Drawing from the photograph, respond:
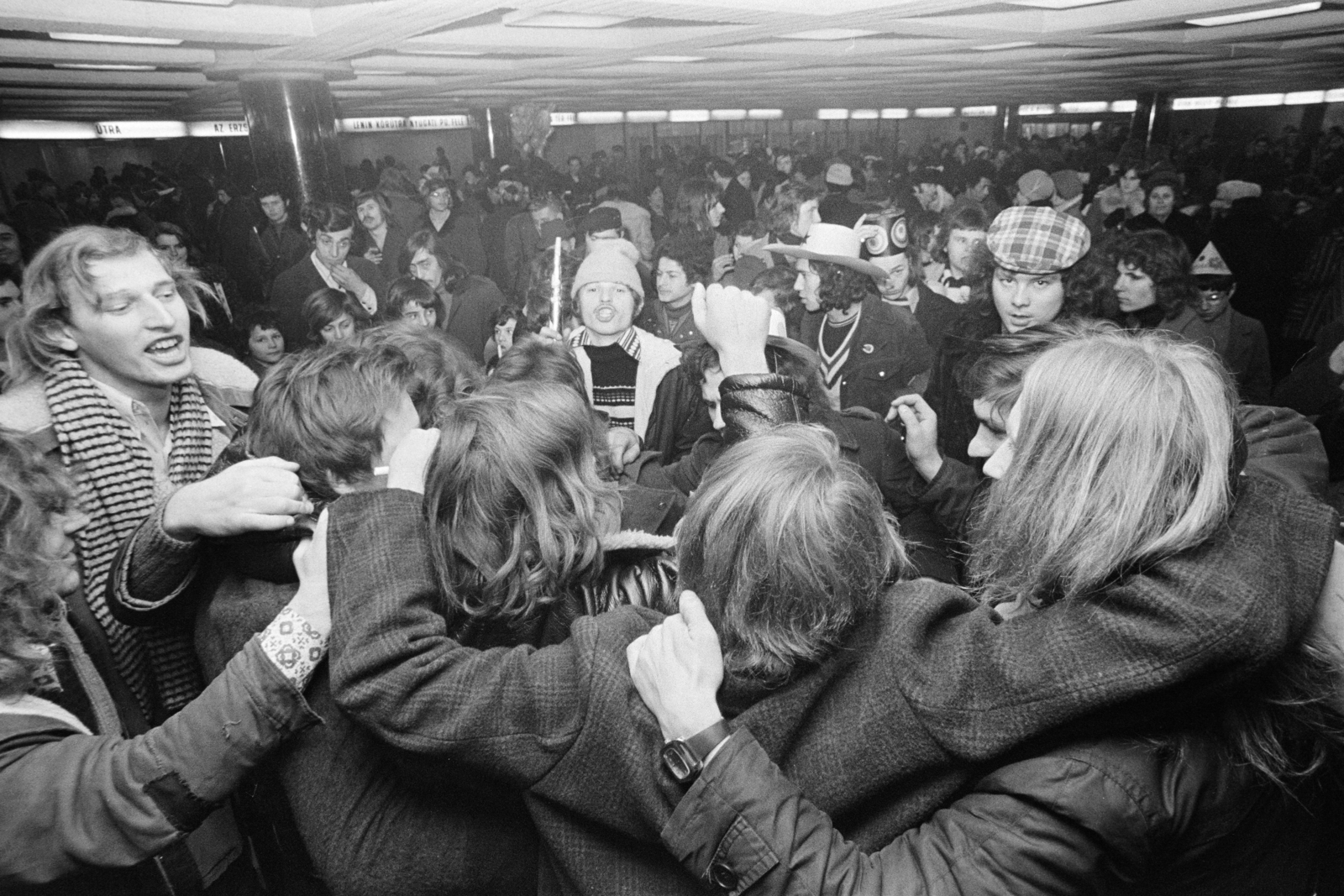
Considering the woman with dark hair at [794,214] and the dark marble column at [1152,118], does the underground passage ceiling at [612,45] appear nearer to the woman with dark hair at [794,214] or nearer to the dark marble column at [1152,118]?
the woman with dark hair at [794,214]

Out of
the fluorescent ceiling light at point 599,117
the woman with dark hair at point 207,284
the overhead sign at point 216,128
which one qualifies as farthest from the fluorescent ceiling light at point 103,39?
the fluorescent ceiling light at point 599,117

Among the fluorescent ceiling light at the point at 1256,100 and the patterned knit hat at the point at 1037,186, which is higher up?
the fluorescent ceiling light at the point at 1256,100

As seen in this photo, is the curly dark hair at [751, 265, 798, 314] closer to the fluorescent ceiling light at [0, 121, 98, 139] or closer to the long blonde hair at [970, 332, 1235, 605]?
the long blonde hair at [970, 332, 1235, 605]

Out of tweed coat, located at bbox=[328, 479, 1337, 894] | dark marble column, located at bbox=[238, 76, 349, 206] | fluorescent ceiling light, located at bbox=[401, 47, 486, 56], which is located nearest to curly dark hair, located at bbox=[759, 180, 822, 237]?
fluorescent ceiling light, located at bbox=[401, 47, 486, 56]

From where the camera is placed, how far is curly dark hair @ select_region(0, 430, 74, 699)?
1.03 meters

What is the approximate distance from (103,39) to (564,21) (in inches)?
73.2

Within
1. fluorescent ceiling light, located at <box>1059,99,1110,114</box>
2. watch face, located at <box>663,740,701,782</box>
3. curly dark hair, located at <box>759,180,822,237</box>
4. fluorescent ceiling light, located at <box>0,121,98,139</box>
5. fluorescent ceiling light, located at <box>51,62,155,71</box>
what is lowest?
watch face, located at <box>663,740,701,782</box>

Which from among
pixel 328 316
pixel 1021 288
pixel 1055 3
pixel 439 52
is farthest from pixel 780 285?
pixel 439 52

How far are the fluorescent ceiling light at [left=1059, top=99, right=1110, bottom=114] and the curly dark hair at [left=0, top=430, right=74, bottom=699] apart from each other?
1347cm

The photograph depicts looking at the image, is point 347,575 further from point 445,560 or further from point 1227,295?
point 1227,295

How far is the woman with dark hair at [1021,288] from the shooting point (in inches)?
99.8

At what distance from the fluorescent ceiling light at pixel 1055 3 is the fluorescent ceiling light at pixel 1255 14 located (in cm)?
68

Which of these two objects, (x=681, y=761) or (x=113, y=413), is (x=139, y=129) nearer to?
(x=113, y=413)

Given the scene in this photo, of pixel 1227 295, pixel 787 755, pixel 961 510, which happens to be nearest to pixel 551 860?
pixel 787 755
